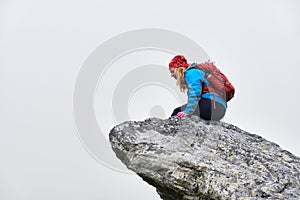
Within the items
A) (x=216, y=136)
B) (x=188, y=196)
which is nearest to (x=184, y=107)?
(x=216, y=136)

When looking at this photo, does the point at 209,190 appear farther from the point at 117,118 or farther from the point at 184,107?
the point at 117,118

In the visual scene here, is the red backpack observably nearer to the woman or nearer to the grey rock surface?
the woman

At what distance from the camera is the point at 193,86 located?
954cm

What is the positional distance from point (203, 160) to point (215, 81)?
2.58m

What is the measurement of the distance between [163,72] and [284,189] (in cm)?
1423

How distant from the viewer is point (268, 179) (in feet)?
24.9

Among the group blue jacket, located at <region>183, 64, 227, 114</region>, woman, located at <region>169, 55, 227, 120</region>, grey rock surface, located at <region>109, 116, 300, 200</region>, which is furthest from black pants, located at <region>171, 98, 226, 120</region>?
grey rock surface, located at <region>109, 116, 300, 200</region>

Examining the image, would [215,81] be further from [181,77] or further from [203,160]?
[203,160]

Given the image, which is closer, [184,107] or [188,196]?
[188,196]

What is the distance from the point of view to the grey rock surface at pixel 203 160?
743 cm

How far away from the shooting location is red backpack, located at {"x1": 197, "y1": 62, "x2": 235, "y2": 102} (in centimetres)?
973

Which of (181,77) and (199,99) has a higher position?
(181,77)

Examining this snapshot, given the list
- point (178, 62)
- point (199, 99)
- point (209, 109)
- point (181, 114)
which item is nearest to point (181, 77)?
point (178, 62)

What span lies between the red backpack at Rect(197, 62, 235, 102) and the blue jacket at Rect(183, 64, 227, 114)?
111 millimetres
